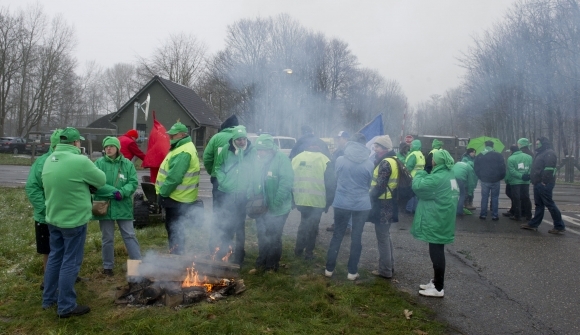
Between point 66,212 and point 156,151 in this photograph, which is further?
point 156,151

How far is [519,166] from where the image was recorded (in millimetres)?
9188

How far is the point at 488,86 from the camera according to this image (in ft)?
49.6

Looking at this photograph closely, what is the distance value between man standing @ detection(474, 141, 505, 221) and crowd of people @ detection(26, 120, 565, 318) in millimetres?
4773

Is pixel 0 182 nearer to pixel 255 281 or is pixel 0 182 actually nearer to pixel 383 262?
pixel 255 281

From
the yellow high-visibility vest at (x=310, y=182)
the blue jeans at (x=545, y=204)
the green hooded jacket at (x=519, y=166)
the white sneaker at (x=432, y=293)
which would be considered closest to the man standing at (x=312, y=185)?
the yellow high-visibility vest at (x=310, y=182)

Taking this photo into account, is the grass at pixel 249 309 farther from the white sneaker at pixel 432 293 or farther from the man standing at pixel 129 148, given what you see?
the man standing at pixel 129 148

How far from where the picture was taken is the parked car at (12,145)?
32653mm

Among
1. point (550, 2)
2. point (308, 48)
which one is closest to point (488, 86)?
point (550, 2)

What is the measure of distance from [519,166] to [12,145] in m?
35.7

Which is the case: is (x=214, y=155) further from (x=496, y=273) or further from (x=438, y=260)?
(x=496, y=273)

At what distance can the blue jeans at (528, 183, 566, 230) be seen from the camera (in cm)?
821

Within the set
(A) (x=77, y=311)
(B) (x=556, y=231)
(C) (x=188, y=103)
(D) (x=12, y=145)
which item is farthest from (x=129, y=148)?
(D) (x=12, y=145)

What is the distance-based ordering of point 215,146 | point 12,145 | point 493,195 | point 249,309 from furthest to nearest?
1. point 12,145
2. point 493,195
3. point 215,146
4. point 249,309

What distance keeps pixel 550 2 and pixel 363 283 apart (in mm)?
14020
